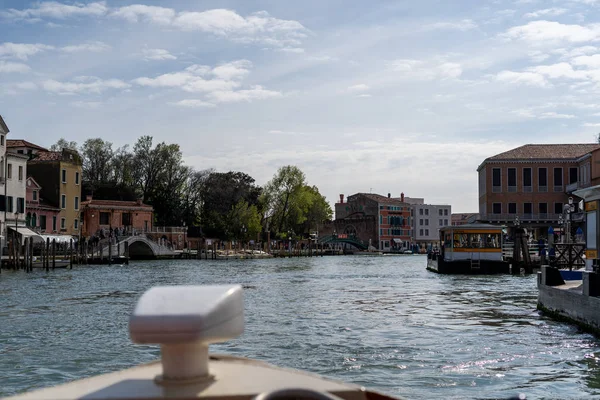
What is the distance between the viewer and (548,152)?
2029 inches

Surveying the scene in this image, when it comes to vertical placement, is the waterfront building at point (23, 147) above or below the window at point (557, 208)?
above

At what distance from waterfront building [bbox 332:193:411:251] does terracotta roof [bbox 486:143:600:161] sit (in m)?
40.8

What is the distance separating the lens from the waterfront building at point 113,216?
56.7m

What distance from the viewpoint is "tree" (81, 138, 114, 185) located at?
6656cm

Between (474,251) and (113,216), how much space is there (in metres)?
33.9

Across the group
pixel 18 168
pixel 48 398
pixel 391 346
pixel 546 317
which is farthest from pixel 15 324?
pixel 18 168

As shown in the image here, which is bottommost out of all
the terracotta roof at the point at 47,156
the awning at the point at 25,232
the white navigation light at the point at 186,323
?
the white navigation light at the point at 186,323

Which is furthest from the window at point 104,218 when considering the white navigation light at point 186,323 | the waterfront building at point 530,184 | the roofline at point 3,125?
the white navigation light at point 186,323

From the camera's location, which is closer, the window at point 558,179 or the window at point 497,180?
the window at point 558,179

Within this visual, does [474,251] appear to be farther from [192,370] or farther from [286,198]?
[286,198]

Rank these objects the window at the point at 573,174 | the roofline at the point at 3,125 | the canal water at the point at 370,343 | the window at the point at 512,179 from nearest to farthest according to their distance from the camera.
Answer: the canal water at the point at 370,343
the roofline at the point at 3,125
the window at the point at 573,174
the window at the point at 512,179

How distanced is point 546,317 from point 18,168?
34893 millimetres

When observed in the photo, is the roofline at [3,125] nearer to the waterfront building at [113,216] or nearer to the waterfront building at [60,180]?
the waterfront building at [60,180]

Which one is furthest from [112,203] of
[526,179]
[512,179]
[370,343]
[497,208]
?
[370,343]
